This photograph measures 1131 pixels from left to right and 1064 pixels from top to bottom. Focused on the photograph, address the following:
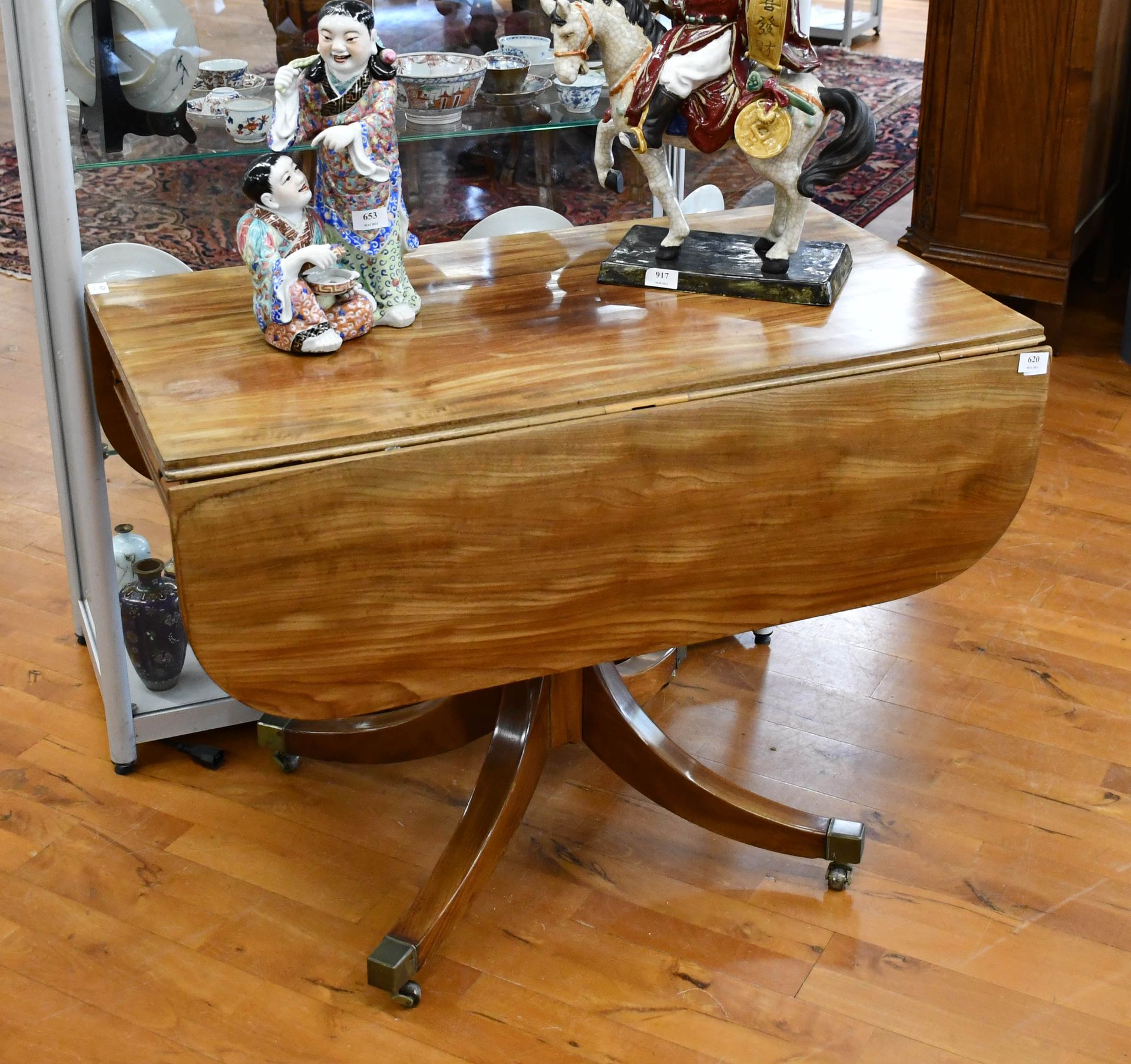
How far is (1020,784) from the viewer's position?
1.82 metres

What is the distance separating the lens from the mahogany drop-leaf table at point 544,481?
1273mm

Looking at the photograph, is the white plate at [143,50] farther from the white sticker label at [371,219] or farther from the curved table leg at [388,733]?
the curved table leg at [388,733]

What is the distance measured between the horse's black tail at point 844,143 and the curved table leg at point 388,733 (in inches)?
29.4

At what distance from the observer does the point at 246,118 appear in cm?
178

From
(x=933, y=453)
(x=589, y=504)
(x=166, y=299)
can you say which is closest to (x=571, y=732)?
(x=589, y=504)

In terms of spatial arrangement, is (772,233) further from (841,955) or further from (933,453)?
(841,955)

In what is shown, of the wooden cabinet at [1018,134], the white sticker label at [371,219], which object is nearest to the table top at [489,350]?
the white sticker label at [371,219]

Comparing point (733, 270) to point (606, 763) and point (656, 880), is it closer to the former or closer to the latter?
point (606, 763)

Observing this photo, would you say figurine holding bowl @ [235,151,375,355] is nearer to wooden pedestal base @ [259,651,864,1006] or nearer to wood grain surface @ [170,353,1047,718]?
wood grain surface @ [170,353,1047,718]

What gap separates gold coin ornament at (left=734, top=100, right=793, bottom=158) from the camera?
146 cm

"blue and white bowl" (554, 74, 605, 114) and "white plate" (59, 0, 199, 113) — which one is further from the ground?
"white plate" (59, 0, 199, 113)

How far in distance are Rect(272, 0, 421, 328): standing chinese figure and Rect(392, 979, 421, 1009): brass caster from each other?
2.46 ft

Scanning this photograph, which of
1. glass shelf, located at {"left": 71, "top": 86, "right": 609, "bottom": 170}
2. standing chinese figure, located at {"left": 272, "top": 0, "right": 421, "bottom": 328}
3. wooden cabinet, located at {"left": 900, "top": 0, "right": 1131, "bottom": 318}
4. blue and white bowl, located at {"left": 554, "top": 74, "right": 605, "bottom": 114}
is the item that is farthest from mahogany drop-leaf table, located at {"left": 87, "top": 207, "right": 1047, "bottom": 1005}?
wooden cabinet, located at {"left": 900, "top": 0, "right": 1131, "bottom": 318}

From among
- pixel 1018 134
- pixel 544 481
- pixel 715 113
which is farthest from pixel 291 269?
pixel 1018 134
